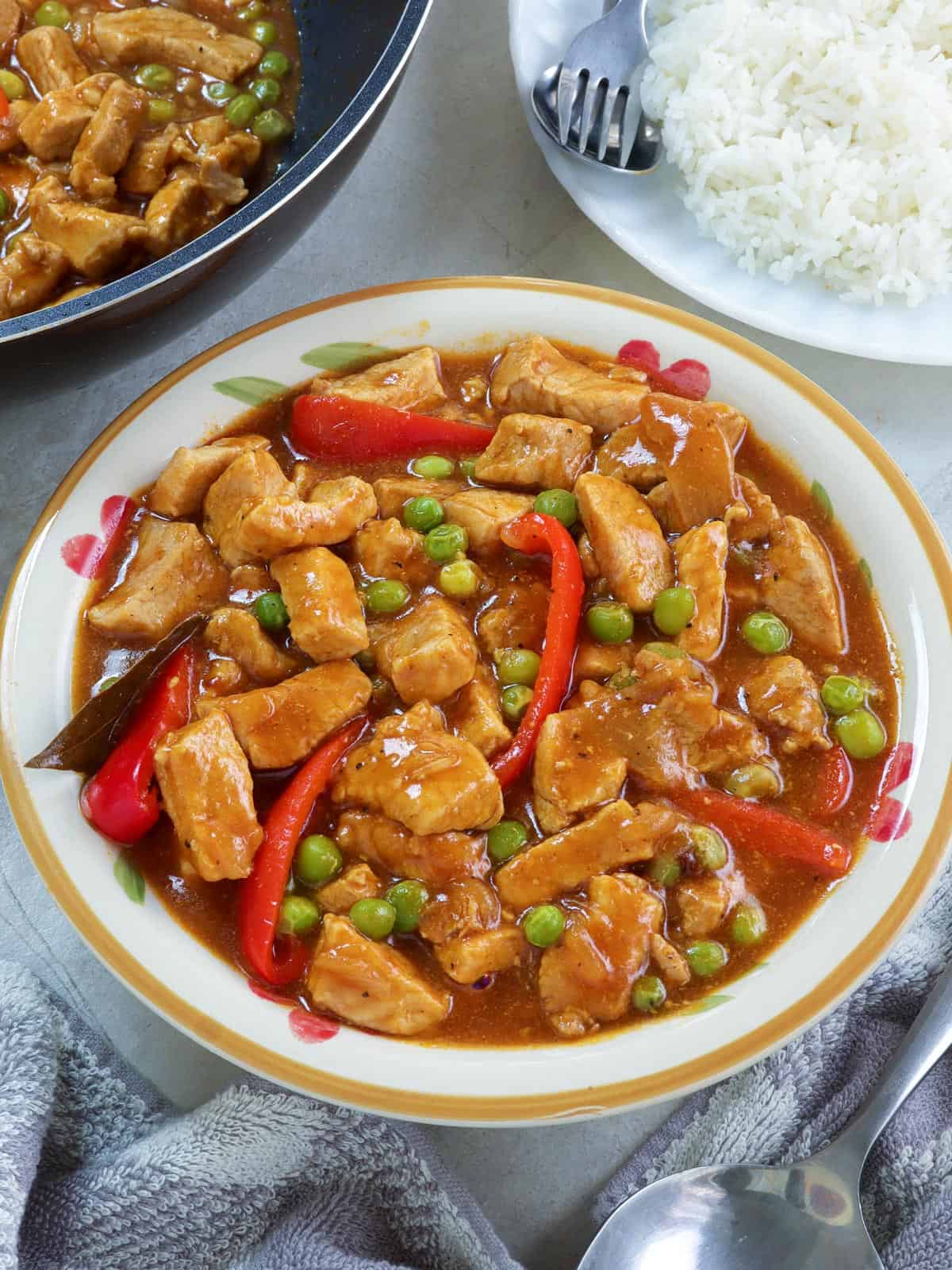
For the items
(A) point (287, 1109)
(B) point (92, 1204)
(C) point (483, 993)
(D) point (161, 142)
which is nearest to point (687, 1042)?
(C) point (483, 993)

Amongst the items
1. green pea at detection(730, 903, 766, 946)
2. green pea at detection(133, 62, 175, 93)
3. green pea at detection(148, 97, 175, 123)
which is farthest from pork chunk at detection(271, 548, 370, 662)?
green pea at detection(133, 62, 175, 93)

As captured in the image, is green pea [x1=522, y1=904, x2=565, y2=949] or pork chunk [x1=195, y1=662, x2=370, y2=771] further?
pork chunk [x1=195, y1=662, x2=370, y2=771]

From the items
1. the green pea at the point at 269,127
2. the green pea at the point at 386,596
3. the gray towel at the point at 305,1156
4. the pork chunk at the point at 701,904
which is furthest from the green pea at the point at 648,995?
the green pea at the point at 269,127

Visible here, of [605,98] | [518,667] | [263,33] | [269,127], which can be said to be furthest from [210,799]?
[605,98]

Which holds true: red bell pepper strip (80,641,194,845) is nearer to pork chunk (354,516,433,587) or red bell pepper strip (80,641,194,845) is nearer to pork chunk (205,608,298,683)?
pork chunk (205,608,298,683)

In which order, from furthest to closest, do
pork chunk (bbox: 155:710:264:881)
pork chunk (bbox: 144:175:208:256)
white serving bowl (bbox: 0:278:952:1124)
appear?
pork chunk (bbox: 144:175:208:256) < pork chunk (bbox: 155:710:264:881) < white serving bowl (bbox: 0:278:952:1124)

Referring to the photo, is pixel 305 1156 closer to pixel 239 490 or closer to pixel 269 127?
pixel 239 490

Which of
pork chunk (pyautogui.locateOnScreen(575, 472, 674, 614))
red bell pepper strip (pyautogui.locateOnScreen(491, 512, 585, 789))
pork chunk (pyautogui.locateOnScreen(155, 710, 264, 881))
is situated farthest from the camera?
pork chunk (pyautogui.locateOnScreen(575, 472, 674, 614))
